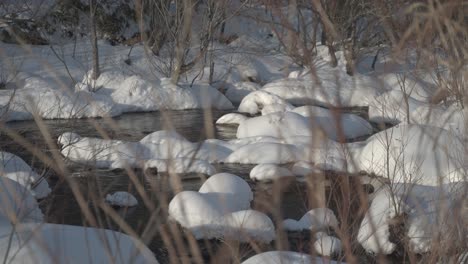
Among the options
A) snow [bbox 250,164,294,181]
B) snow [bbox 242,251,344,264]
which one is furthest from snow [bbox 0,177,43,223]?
snow [bbox 250,164,294,181]

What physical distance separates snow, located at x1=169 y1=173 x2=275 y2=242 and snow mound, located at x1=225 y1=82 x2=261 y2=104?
28.8 ft

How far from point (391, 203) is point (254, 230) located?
4.19ft

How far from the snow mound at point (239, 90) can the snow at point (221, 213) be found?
8785 millimetres

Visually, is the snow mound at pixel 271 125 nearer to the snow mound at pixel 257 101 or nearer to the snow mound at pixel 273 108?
the snow mound at pixel 273 108

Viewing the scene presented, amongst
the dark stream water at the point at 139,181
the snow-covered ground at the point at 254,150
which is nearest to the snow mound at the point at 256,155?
the snow-covered ground at the point at 254,150

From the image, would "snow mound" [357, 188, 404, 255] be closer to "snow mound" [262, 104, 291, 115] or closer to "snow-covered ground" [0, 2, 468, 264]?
"snow-covered ground" [0, 2, 468, 264]

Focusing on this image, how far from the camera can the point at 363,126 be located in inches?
485

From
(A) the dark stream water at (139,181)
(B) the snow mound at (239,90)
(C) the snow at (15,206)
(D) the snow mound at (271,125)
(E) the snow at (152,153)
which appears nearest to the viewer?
(C) the snow at (15,206)

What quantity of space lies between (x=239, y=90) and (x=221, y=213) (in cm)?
1003

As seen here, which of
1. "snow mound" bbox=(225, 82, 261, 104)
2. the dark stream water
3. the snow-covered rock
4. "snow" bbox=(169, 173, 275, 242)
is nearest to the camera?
the dark stream water

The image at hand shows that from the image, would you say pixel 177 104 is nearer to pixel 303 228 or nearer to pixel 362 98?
pixel 362 98

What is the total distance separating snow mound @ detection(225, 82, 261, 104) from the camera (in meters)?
16.5

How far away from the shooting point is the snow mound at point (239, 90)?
54.3 feet

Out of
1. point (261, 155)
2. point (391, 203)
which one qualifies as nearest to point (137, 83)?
point (261, 155)
